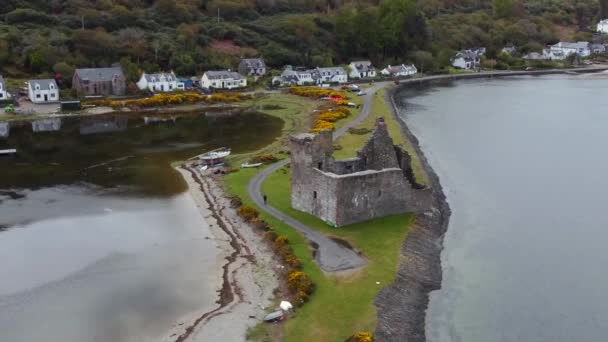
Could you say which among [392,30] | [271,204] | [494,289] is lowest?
[494,289]

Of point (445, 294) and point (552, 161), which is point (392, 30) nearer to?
→ point (552, 161)

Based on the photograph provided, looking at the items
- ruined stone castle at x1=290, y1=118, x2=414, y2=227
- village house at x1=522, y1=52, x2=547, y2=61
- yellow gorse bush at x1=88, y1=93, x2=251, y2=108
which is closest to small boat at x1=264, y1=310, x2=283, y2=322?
ruined stone castle at x1=290, y1=118, x2=414, y2=227

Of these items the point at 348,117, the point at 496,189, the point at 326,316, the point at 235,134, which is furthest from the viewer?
the point at 348,117

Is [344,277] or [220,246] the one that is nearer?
[344,277]

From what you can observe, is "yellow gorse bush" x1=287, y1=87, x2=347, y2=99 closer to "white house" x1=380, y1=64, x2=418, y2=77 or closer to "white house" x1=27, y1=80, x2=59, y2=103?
"white house" x1=380, y1=64, x2=418, y2=77

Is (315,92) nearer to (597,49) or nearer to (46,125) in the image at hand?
(46,125)

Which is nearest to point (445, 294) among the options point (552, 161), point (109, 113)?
point (552, 161)

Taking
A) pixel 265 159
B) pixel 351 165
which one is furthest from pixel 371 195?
pixel 265 159
